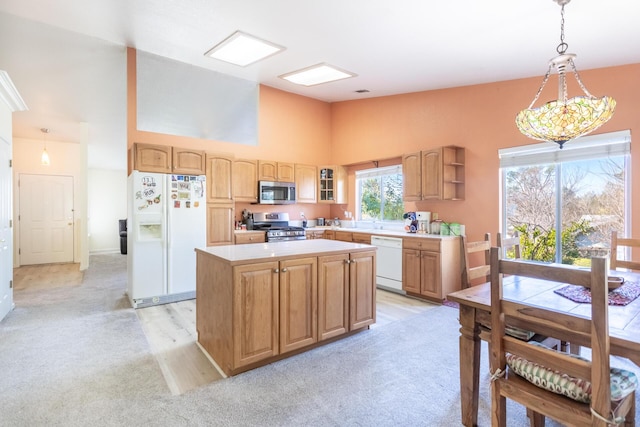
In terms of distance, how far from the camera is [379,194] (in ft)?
19.4

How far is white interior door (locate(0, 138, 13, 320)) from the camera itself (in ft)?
11.7

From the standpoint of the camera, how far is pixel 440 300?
417 centimetres

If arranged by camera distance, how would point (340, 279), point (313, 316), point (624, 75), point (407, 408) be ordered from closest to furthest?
point (407, 408), point (313, 316), point (340, 279), point (624, 75)

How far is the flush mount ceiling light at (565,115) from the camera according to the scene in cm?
201

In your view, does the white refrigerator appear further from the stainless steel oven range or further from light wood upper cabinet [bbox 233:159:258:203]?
the stainless steel oven range

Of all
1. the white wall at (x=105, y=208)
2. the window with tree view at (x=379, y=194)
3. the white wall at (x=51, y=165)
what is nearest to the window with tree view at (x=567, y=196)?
the window with tree view at (x=379, y=194)

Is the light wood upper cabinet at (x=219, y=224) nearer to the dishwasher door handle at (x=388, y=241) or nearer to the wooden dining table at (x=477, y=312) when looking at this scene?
the dishwasher door handle at (x=388, y=241)

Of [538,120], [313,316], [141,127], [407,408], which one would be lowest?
[407,408]

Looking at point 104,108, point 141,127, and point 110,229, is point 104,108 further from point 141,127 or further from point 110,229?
point 110,229

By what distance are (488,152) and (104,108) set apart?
6.19m

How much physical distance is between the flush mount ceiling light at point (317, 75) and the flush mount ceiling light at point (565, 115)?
2547 millimetres

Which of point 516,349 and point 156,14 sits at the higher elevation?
point 156,14

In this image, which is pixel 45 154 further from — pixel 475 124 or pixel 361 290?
pixel 475 124

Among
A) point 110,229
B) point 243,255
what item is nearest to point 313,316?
point 243,255
